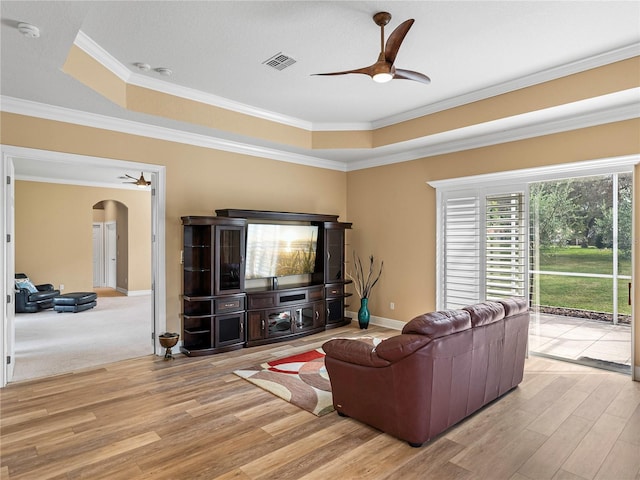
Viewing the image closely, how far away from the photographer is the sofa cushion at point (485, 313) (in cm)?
304

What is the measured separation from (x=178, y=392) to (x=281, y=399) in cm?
104

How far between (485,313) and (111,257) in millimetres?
11690

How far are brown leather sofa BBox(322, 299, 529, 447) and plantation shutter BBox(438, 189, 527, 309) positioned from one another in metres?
1.79

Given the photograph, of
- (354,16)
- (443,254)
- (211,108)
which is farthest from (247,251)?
(354,16)

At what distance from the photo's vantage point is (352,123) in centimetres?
590

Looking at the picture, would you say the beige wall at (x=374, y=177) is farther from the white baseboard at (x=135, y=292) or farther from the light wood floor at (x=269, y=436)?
the white baseboard at (x=135, y=292)

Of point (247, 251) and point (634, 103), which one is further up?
point (634, 103)

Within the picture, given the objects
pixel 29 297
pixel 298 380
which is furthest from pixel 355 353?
pixel 29 297

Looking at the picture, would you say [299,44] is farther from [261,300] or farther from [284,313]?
[284,313]

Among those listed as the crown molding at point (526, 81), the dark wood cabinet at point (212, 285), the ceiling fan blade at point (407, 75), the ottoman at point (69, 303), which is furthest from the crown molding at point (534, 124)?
the ottoman at point (69, 303)

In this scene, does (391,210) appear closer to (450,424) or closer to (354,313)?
(354,313)

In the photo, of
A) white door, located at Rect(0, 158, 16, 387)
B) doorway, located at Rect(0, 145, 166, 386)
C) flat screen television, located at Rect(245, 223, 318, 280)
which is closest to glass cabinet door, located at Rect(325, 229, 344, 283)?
flat screen television, located at Rect(245, 223, 318, 280)

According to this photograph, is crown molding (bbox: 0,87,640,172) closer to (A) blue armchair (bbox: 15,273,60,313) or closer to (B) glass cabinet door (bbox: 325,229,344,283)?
(B) glass cabinet door (bbox: 325,229,344,283)

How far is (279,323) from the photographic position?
567cm
